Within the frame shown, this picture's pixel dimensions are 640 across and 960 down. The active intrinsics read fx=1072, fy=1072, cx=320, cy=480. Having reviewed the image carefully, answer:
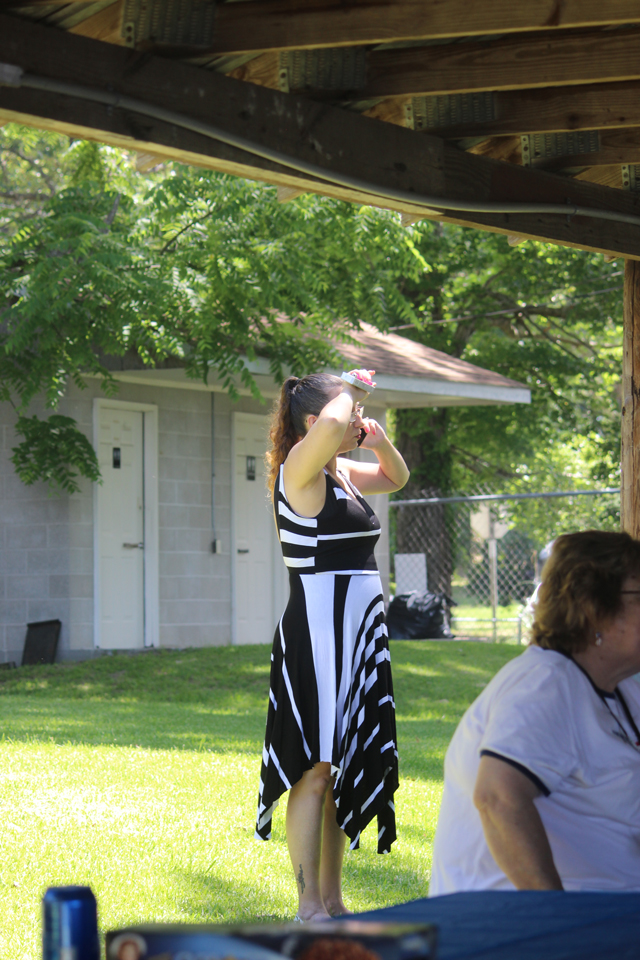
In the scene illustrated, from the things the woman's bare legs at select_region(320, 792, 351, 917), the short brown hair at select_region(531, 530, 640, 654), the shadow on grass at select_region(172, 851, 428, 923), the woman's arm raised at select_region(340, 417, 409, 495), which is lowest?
the shadow on grass at select_region(172, 851, 428, 923)

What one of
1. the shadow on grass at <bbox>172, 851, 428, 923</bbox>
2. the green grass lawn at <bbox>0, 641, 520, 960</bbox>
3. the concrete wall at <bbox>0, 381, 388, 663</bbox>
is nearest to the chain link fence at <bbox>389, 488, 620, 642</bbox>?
the concrete wall at <bbox>0, 381, 388, 663</bbox>

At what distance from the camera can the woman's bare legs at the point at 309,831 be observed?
3684 millimetres

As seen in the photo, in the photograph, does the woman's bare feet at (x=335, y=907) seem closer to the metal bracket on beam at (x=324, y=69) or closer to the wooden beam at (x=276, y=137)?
the wooden beam at (x=276, y=137)

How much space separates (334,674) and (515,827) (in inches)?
64.6

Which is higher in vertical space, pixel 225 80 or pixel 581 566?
pixel 225 80

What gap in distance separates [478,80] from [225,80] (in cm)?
82

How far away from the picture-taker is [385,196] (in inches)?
141

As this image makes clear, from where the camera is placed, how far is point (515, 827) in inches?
81.7

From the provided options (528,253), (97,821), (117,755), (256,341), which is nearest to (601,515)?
(528,253)

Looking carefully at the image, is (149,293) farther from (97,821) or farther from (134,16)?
(134,16)

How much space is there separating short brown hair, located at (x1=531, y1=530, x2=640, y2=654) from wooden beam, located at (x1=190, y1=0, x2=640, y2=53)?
1536 mm

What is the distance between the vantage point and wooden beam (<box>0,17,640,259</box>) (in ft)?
9.24

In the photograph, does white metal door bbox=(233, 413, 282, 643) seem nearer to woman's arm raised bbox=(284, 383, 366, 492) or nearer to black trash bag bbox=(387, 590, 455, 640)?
black trash bag bbox=(387, 590, 455, 640)

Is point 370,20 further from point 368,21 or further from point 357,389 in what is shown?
point 357,389
